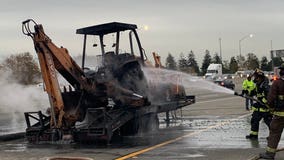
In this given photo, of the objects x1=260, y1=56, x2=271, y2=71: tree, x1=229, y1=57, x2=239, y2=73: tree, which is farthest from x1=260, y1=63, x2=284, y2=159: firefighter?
x1=260, y1=56, x2=271, y2=71: tree

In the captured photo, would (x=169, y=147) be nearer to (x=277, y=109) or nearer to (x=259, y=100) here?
(x=259, y=100)

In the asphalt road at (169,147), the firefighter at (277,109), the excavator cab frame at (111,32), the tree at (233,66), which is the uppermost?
the tree at (233,66)

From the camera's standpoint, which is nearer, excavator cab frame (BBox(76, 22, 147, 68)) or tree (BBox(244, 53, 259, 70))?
excavator cab frame (BBox(76, 22, 147, 68))

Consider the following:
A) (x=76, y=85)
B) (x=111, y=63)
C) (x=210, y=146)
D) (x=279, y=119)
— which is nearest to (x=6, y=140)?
(x=76, y=85)

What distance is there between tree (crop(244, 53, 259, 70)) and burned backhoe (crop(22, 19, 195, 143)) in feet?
368

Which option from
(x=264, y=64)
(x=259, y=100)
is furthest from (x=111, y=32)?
(x=264, y=64)

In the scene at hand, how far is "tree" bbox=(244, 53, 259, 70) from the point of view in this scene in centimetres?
12335

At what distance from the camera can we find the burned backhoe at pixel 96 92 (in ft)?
37.0

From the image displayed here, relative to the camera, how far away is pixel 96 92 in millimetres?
11938

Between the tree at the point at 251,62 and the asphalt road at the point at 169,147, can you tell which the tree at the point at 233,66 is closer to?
the tree at the point at 251,62

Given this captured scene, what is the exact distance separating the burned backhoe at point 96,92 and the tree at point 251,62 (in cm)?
11207

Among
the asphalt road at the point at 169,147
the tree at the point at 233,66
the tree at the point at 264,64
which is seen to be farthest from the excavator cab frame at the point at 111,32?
the tree at the point at 264,64

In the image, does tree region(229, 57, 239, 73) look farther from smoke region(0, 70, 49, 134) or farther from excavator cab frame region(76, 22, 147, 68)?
excavator cab frame region(76, 22, 147, 68)

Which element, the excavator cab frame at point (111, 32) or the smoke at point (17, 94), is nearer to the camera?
the excavator cab frame at point (111, 32)
